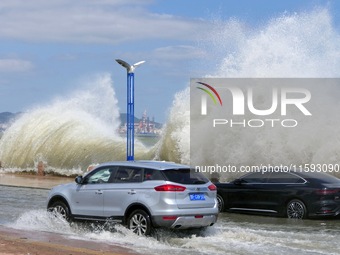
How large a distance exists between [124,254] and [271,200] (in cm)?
768

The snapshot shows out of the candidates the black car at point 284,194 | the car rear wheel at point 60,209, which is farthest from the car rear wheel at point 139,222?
the black car at point 284,194

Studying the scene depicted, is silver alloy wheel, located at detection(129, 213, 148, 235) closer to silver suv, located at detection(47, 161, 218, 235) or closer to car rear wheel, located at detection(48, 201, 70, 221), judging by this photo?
silver suv, located at detection(47, 161, 218, 235)

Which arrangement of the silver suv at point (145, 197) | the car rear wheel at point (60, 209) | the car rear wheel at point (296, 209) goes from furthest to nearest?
the car rear wheel at point (296, 209), the car rear wheel at point (60, 209), the silver suv at point (145, 197)

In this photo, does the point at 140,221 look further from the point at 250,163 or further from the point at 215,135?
the point at 215,135

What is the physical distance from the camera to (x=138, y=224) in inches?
525

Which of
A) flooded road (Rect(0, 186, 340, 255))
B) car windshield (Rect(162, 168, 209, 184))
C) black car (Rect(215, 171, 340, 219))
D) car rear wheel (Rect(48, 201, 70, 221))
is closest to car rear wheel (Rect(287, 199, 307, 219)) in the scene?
black car (Rect(215, 171, 340, 219))

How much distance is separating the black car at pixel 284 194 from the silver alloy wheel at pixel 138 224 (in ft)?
19.0

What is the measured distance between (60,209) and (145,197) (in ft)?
8.63

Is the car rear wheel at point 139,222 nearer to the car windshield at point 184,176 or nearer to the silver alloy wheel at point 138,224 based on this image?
the silver alloy wheel at point 138,224

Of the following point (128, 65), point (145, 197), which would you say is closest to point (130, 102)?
point (128, 65)

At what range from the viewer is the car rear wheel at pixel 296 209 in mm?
17656

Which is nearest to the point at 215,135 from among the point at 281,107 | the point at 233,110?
the point at 233,110

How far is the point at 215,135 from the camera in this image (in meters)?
29.4

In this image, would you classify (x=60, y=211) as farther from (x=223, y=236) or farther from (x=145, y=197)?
(x=223, y=236)
